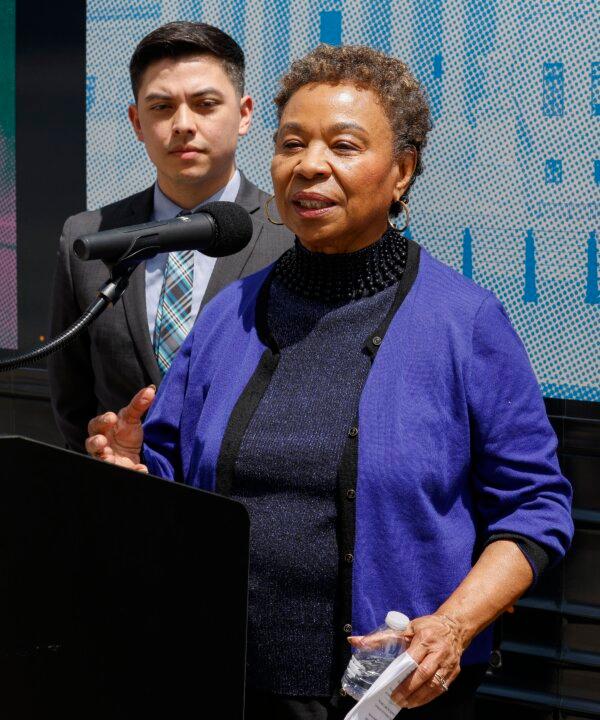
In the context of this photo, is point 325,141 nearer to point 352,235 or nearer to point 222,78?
point 352,235

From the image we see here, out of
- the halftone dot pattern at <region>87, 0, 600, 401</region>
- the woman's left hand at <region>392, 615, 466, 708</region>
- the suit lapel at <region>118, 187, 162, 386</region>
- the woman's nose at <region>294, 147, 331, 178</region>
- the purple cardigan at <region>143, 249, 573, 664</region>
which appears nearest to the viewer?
the woman's left hand at <region>392, 615, 466, 708</region>

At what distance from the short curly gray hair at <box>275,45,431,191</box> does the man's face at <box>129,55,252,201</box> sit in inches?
27.9

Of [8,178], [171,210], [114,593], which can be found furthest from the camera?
[8,178]

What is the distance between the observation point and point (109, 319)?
8.38 feet

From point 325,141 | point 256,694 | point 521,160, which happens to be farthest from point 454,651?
point 521,160

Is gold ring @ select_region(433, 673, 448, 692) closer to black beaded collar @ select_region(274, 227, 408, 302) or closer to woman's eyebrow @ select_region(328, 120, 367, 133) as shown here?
black beaded collar @ select_region(274, 227, 408, 302)

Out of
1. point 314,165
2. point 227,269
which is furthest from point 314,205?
point 227,269

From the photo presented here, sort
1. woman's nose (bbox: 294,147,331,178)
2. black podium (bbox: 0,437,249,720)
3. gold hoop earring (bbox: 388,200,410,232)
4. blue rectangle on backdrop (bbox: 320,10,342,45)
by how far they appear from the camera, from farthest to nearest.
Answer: blue rectangle on backdrop (bbox: 320,10,342,45), gold hoop earring (bbox: 388,200,410,232), woman's nose (bbox: 294,147,331,178), black podium (bbox: 0,437,249,720)

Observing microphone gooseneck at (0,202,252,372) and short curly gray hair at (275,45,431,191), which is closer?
microphone gooseneck at (0,202,252,372)

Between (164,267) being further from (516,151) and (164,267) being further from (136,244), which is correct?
(136,244)

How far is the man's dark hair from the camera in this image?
102 inches

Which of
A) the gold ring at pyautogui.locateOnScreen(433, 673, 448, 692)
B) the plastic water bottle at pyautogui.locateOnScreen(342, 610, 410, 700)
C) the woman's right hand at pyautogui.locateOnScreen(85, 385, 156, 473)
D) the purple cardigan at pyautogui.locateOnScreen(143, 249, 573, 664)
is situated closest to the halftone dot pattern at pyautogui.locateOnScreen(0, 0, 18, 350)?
the woman's right hand at pyautogui.locateOnScreen(85, 385, 156, 473)

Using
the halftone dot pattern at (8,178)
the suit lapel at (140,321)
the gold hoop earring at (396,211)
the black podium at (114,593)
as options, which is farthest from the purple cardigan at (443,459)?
the halftone dot pattern at (8,178)

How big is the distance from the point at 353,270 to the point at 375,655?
66cm
